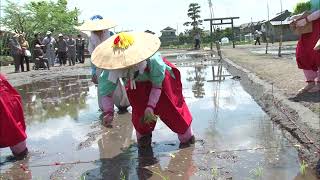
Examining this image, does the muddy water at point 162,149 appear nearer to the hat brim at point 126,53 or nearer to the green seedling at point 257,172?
the green seedling at point 257,172

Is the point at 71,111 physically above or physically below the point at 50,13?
below

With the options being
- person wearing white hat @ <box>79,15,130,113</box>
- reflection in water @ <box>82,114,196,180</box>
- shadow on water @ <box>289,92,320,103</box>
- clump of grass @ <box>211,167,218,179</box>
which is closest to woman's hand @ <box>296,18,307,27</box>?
shadow on water @ <box>289,92,320,103</box>

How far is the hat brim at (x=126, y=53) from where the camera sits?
14.4ft

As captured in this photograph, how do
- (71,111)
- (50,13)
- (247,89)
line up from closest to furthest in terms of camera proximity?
(71,111)
(247,89)
(50,13)

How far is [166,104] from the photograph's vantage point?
5.18 m

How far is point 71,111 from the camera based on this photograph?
28.5ft

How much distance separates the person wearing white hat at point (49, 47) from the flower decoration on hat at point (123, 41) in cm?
1887

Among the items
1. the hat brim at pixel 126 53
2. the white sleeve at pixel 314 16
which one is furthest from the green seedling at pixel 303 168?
the white sleeve at pixel 314 16

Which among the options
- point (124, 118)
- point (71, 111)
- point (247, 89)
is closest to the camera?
point (124, 118)

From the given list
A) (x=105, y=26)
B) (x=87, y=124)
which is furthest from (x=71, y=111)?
(x=105, y=26)

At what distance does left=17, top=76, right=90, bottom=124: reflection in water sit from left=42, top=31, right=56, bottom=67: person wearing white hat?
28.7 ft

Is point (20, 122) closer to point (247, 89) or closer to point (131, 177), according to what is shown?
point (131, 177)

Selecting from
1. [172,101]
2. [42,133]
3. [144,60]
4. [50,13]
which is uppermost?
[50,13]

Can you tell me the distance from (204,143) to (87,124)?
7.94 feet
